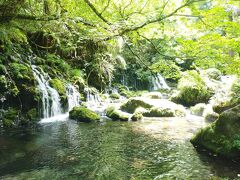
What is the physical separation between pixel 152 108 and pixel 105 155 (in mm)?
6624

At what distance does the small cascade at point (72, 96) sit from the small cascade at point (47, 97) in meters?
Answer: 0.88

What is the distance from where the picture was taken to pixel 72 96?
12.9 meters

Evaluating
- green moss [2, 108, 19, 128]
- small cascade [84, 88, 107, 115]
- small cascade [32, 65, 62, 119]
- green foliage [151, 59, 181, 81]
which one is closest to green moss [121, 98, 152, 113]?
small cascade [84, 88, 107, 115]

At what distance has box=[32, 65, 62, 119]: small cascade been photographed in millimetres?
10758

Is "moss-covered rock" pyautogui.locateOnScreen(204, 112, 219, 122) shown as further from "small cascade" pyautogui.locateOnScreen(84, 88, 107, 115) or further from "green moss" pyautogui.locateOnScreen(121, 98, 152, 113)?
"small cascade" pyautogui.locateOnScreen(84, 88, 107, 115)

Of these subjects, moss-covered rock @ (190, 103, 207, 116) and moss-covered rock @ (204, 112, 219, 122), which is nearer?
moss-covered rock @ (204, 112, 219, 122)

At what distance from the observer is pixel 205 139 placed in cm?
656

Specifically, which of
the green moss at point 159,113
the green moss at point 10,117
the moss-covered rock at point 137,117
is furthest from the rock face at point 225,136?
the green moss at point 10,117

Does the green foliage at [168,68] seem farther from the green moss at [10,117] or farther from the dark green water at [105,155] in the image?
the green moss at [10,117]

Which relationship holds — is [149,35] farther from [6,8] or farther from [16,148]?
[16,148]

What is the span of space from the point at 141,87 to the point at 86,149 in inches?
583

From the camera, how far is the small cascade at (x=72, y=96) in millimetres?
12498

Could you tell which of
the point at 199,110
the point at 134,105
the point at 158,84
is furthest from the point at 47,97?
the point at 158,84

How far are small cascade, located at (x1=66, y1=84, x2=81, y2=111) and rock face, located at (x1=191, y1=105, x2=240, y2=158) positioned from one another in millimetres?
7144
